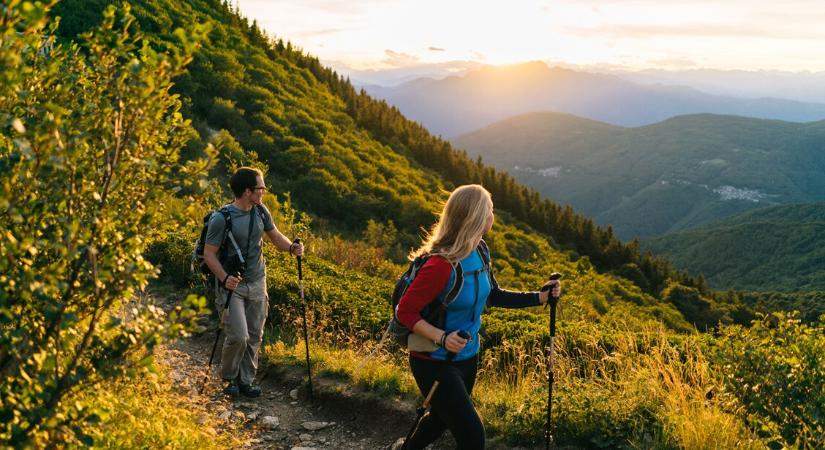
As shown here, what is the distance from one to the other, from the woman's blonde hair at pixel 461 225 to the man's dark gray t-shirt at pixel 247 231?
2.95 metres

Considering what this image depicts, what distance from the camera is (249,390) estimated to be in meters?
7.09

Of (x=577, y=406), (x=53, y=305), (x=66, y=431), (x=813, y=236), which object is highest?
(x=53, y=305)

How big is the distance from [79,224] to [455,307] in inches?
96.6

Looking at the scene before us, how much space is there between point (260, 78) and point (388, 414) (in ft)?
108

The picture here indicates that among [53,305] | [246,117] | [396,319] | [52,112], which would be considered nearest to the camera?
[52,112]

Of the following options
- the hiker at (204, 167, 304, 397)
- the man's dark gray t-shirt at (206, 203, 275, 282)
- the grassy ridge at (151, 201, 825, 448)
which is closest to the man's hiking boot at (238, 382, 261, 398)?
the hiker at (204, 167, 304, 397)

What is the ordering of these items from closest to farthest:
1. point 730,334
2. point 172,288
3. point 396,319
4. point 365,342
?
1. point 396,319
2. point 730,334
3. point 365,342
4. point 172,288

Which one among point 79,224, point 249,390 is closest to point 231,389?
point 249,390

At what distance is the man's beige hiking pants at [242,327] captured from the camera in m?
6.73

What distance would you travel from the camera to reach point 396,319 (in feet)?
13.9

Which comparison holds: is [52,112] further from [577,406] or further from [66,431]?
[577,406]

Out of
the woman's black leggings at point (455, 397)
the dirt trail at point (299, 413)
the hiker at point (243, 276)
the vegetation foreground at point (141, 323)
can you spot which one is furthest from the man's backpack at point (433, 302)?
the hiker at point (243, 276)

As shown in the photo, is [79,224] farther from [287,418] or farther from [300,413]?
[300,413]

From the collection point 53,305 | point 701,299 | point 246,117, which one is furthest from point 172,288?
point 701,299
